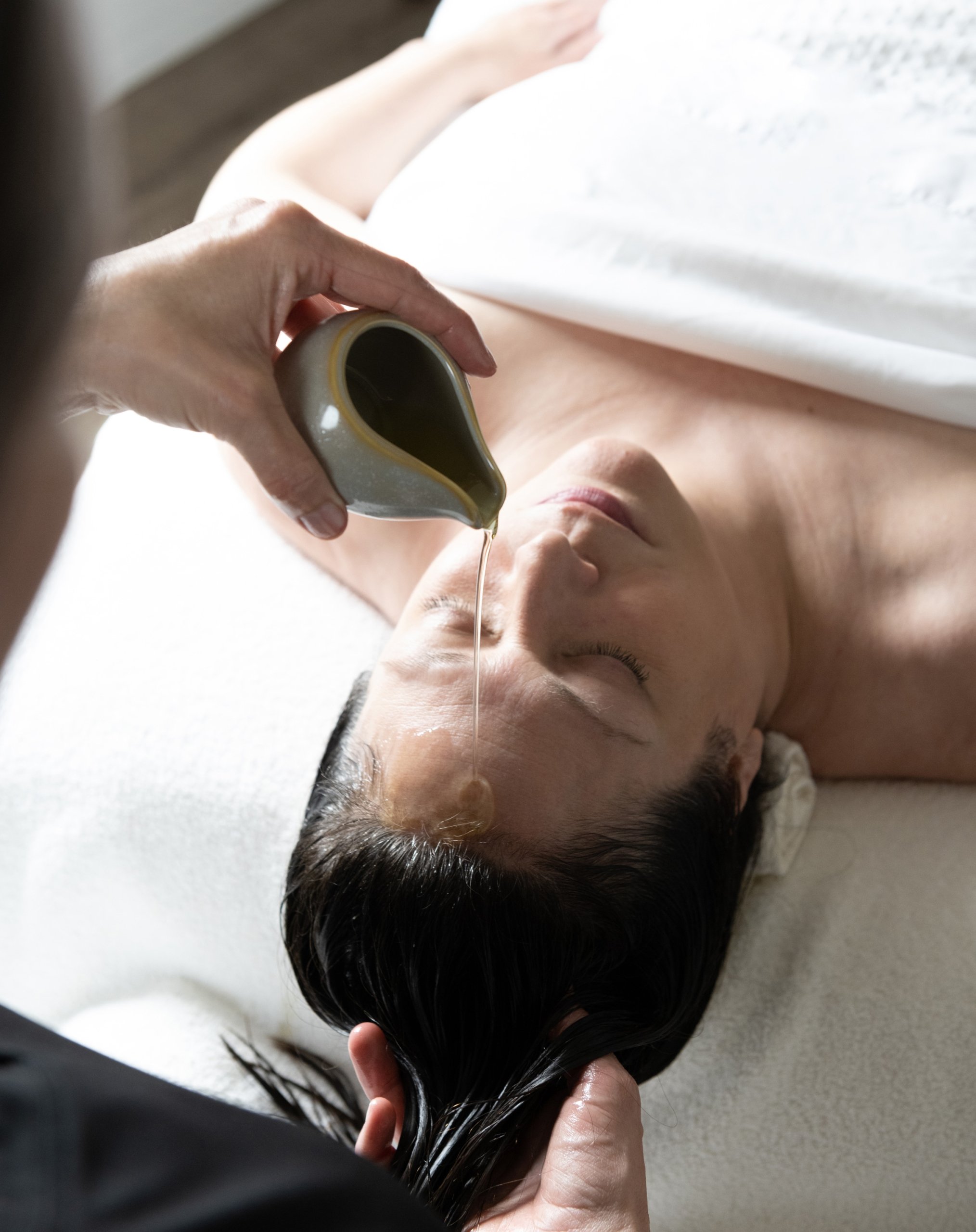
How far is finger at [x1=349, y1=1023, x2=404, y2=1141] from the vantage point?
1143mm

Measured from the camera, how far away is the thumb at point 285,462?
3.48 ft

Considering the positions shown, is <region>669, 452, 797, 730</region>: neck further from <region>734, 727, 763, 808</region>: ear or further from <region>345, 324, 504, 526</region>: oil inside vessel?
<region>345, 324, 504, 526</region>: oil inside vessel

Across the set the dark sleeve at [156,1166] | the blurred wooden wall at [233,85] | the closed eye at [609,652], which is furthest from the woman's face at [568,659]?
the blurred wooden wall at [233,85]

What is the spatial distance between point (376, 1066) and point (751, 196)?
3.94ft

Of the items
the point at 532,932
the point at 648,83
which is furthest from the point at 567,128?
the point at 532,932

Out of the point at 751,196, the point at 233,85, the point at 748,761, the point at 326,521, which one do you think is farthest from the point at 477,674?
the point at 233,85

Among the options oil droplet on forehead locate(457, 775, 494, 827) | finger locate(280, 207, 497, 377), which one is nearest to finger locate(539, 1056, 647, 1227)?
oil droplet on forehead locate(457, 775, 494, 827)

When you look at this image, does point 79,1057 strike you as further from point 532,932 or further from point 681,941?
point 681,941

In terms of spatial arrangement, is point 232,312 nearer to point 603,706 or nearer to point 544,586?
point 544,586

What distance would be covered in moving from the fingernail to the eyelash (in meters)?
0.30

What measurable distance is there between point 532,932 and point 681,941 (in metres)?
0.19

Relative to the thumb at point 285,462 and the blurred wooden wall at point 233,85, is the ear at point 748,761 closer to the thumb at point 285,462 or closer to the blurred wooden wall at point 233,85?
the thumb at point 285,462

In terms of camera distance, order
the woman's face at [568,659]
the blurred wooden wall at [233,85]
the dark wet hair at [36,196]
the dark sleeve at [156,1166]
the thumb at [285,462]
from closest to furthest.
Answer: the dark wet hair at [36,196]
the dark sleeve at [156,1166]
the thumb at [285,462]
the woman's face at [568,659]
the blurred wooden wall at [233,85]

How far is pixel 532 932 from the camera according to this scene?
1187 millimetres
